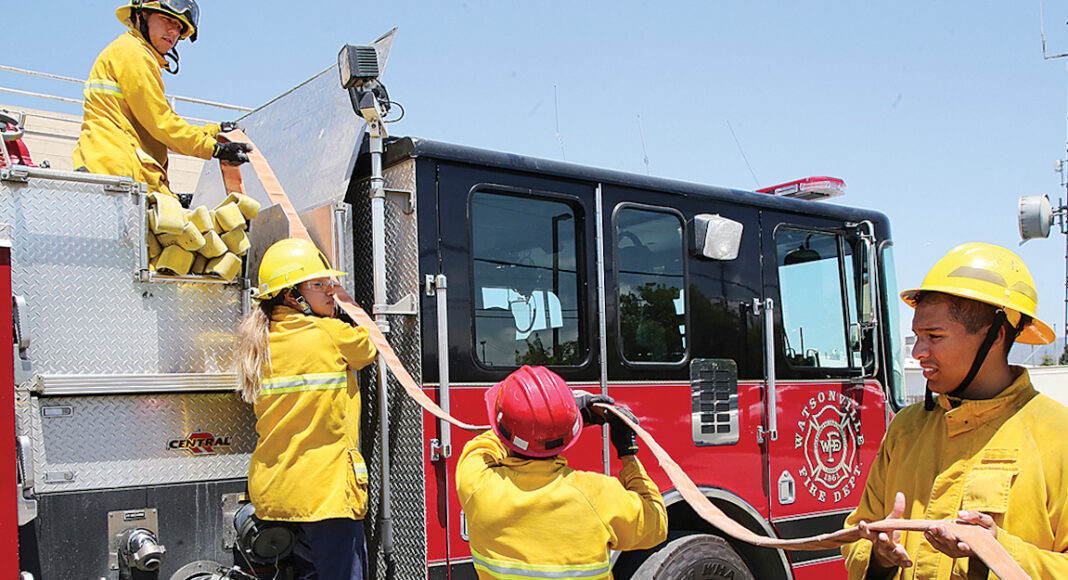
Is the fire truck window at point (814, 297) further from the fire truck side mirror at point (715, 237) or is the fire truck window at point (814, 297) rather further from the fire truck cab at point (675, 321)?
the fire truck side mirror at point (715, 237)

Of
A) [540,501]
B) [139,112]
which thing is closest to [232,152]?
[139,112]

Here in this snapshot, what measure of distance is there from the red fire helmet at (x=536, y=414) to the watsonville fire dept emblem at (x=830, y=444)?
2555 mm

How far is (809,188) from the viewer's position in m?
5.15

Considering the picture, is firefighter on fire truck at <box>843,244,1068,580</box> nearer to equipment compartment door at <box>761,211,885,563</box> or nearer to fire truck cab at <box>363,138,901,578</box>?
fire truck cab at <box>363,138,901,578</box>

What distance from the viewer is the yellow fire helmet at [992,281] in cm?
211

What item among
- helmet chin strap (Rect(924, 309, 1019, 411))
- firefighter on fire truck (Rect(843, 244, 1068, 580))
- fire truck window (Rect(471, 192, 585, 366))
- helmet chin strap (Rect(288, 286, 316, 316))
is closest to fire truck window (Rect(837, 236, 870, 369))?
fire truck window (Rect(471, 192, 585, 366))

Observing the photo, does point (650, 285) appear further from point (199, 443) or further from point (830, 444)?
point (199, 443)

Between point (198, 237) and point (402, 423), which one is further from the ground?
point (198, 237)

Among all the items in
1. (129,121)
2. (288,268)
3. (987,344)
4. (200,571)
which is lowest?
(200,571)

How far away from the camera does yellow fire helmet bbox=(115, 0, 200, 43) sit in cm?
389

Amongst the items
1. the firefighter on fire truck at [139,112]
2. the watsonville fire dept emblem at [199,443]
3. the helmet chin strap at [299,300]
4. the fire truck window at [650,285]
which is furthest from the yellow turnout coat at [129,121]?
the fire truck window at [650,285]

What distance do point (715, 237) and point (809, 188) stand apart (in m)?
1.01

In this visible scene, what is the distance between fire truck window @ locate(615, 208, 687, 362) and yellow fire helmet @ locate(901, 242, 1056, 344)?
6.68 ft

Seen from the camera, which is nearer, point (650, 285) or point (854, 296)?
point (650, 285)
